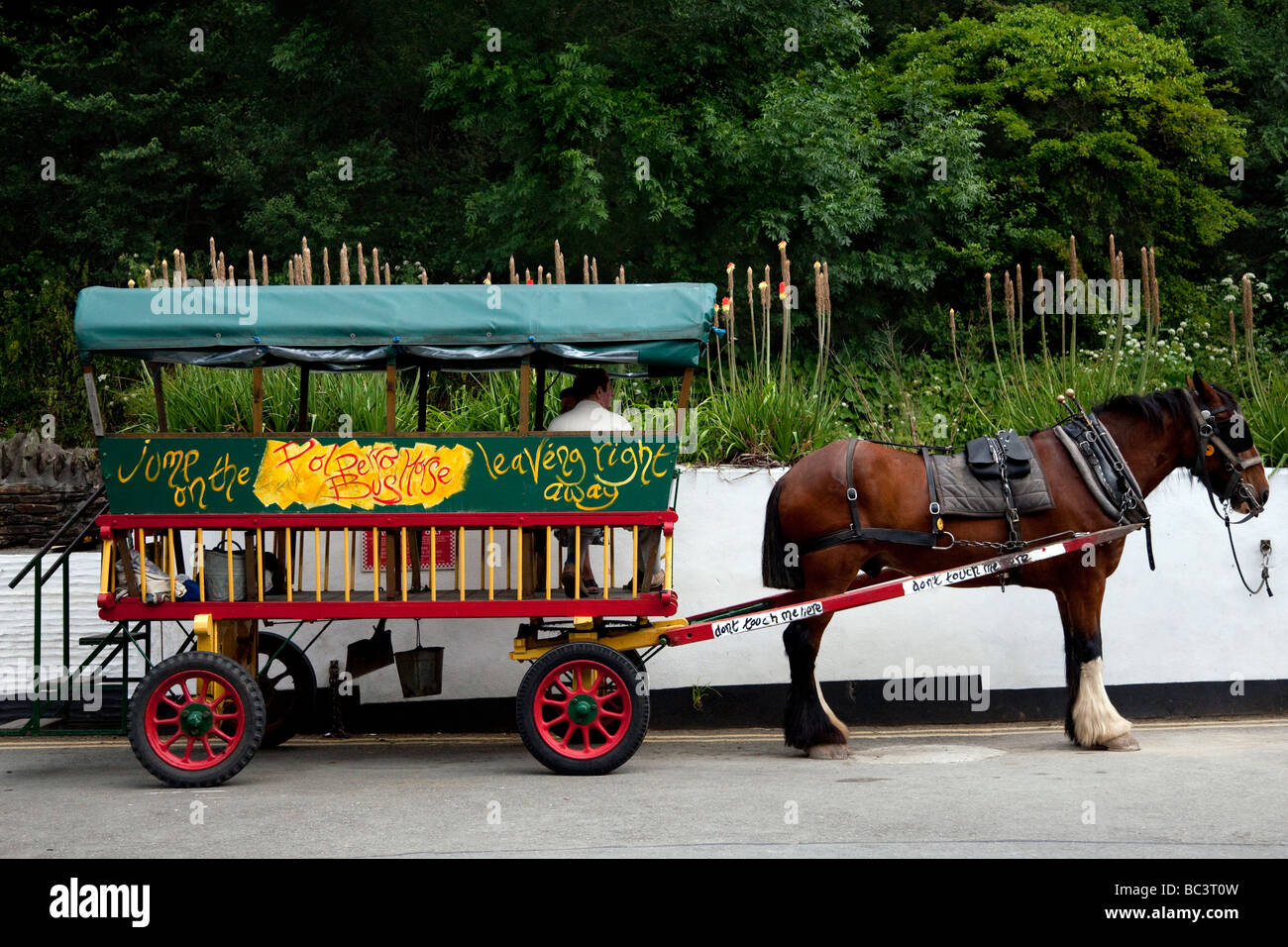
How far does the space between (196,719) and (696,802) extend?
8.90ft

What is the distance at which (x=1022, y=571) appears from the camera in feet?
27.1

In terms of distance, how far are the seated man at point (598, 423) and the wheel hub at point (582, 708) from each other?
0.62m

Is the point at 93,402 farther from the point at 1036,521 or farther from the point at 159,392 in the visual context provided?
the point at 1036,521

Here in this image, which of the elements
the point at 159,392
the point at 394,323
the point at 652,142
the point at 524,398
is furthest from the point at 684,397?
the point at 652,142

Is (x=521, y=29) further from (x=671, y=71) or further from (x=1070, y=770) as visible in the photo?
(x=1070, y=770)

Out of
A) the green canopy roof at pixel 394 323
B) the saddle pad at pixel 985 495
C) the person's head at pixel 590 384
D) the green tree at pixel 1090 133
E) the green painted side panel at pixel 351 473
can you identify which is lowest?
the saddle pad at pixel 985 495

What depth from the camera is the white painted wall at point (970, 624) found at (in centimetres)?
957

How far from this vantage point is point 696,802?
690 centimetres

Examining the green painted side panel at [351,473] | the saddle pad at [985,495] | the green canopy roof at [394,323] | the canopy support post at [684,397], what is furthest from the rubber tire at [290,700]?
the saddle pad at [985,495]

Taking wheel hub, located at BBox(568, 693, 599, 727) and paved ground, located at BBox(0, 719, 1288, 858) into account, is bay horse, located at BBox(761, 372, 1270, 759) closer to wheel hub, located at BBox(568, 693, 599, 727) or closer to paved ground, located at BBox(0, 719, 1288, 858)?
paved ground, located at BBox(0, 719, 1288, 858)

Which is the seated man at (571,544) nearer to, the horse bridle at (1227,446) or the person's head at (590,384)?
the person's head at (590,384)

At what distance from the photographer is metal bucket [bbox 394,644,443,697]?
8422 mm

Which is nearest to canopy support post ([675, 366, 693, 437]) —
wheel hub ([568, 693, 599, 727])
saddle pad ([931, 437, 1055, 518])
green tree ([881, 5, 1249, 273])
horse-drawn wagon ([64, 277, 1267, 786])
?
horse-drawn wagon ([64, 277, 1267, 786])

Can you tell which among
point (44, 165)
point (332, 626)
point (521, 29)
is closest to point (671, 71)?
point (521, 29)
